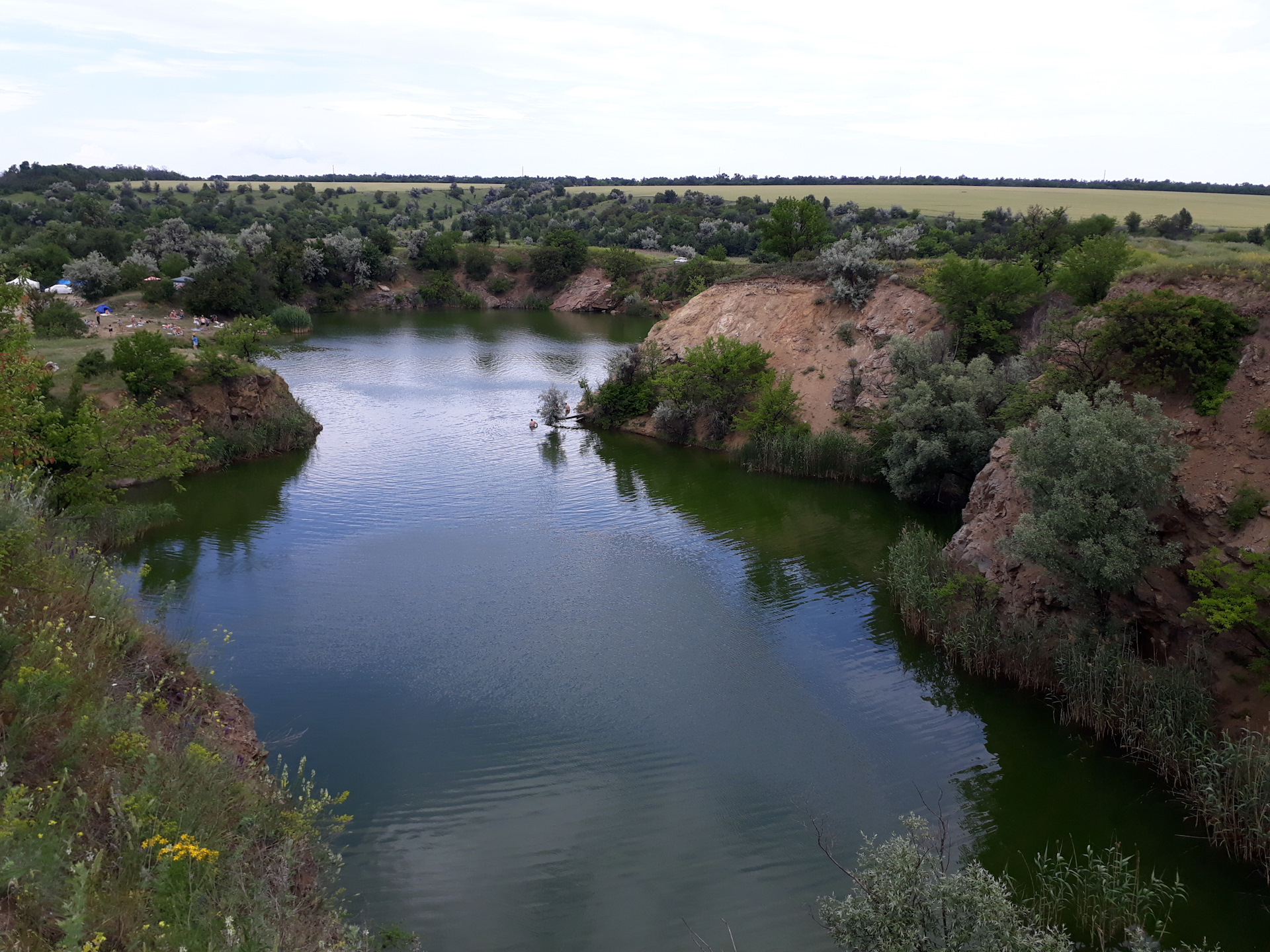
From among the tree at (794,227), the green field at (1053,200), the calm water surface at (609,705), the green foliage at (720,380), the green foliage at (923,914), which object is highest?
the green field at (1053,200)

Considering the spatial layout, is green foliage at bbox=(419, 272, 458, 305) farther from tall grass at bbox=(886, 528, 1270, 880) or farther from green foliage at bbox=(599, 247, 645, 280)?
tall grass at bbox=(886, 528, 1270, 880)

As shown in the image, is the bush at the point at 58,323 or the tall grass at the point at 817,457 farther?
the bush at the point at 58,323

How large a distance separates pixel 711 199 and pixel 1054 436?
388 ft

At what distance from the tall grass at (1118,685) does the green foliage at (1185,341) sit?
5.65 metres

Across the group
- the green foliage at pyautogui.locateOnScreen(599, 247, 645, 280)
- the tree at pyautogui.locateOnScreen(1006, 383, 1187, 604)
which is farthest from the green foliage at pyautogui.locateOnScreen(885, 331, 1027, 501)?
the green foliage at pyautogui.locateOnScreen(599, 247, 645, 280)

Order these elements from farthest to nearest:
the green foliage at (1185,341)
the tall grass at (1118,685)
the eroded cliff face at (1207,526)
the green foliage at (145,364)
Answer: the green foliage at (145,364) < the green foliage at (1185,341) < the eroded cliff face at (1207,526) < the tall grass at (1118,685)

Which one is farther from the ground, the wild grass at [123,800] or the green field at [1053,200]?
the green field at [1053,200]

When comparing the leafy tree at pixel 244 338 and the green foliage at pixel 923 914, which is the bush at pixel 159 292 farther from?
the green foliage at pixel 923 914

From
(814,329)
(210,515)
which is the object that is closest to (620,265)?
(814,329)

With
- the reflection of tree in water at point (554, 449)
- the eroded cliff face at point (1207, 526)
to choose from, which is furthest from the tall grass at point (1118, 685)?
the reflection of tree in water at point (554, 449)

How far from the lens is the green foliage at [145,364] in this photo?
1129 inches

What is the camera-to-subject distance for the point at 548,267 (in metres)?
Answer: 81.6

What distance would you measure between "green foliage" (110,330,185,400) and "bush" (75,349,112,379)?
37 centimetres

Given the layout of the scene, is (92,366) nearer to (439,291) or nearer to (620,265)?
(439,291)
